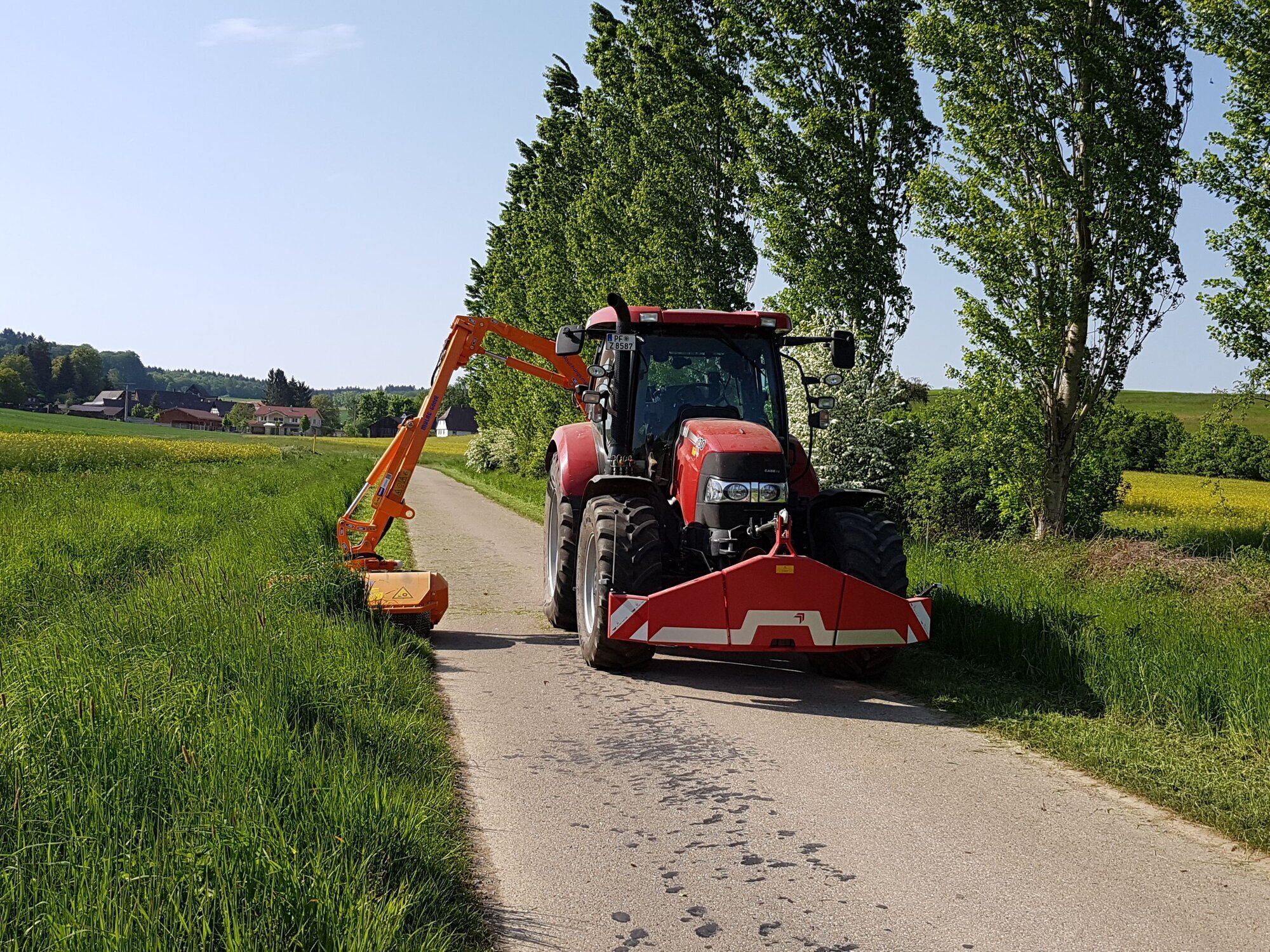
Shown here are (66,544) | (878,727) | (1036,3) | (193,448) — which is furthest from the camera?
(193,448)

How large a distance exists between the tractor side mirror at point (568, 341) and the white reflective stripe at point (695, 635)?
2994mm

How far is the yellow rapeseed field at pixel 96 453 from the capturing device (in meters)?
37.0

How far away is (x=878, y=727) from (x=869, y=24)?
15878 mm

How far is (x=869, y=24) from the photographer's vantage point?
19.5 metres

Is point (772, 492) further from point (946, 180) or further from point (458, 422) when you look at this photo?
point (458, 422)

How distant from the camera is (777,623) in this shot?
7.66 metres

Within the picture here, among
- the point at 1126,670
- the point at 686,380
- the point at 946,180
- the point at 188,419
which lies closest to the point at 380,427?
the point at 188,419

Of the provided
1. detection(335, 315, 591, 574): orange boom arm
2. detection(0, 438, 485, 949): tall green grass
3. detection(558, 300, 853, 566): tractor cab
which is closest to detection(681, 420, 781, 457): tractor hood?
detection(558, 300, 853, 566): tractor cab

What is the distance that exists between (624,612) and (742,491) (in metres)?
1.26

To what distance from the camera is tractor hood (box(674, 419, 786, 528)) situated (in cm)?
820

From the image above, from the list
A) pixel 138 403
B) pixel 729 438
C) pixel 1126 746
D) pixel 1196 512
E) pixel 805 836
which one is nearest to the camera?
pixel 805 836

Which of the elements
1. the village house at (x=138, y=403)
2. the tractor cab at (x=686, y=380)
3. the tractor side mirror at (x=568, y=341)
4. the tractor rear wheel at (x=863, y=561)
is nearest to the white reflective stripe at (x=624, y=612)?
the tractor rear wheel at (x=863, y=561)

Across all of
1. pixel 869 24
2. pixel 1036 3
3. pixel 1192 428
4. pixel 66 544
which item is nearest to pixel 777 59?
pixel 869 24

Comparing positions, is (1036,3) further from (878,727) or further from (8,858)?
(8,858)
